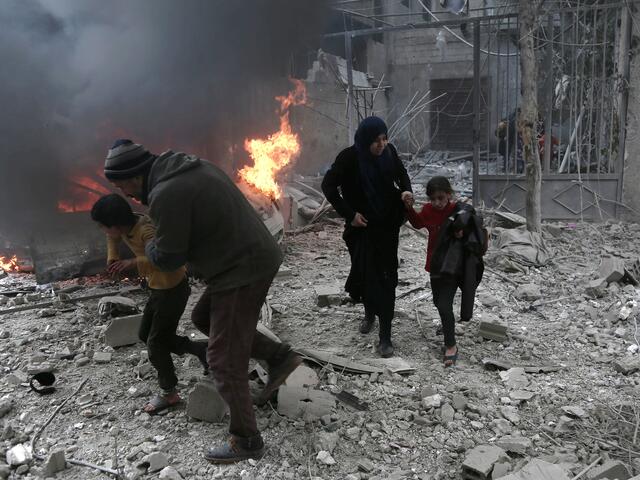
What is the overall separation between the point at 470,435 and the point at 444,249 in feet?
4.22

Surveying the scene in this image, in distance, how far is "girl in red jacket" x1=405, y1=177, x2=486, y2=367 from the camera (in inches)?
148

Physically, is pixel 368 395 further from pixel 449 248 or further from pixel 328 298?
pixel 328 298

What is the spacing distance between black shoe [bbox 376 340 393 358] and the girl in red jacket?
1.31 ft

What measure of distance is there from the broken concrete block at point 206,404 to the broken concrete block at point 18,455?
886mm

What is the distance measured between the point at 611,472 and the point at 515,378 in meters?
1.17

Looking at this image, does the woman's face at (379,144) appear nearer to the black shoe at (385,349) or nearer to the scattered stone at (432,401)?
the black shoe at (385,349)

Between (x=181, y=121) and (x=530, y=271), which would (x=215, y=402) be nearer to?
(x=530, y=271)

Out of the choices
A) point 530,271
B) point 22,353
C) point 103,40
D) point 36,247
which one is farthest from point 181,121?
point 530,271

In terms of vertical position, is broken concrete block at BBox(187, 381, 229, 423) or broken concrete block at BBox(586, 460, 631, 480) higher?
broken concrete block at BBox(187, 381, 229, 423)

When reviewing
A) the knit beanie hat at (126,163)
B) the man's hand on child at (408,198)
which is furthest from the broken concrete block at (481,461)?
the knit beanie hat at (126,163)

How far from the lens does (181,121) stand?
26.8 feet

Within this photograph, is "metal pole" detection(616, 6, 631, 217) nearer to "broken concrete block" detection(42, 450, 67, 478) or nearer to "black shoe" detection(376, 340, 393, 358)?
"black shoe" detection(376, 340, 393, 358)

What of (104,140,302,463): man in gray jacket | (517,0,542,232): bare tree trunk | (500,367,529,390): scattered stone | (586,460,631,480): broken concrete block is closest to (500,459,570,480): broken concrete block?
(586,460,631,480): broken concrete block

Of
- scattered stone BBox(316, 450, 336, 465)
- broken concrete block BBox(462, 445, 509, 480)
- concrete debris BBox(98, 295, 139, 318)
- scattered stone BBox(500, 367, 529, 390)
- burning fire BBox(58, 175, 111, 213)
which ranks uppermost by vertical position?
burning fire BBox(58, 175, 111, 213)
